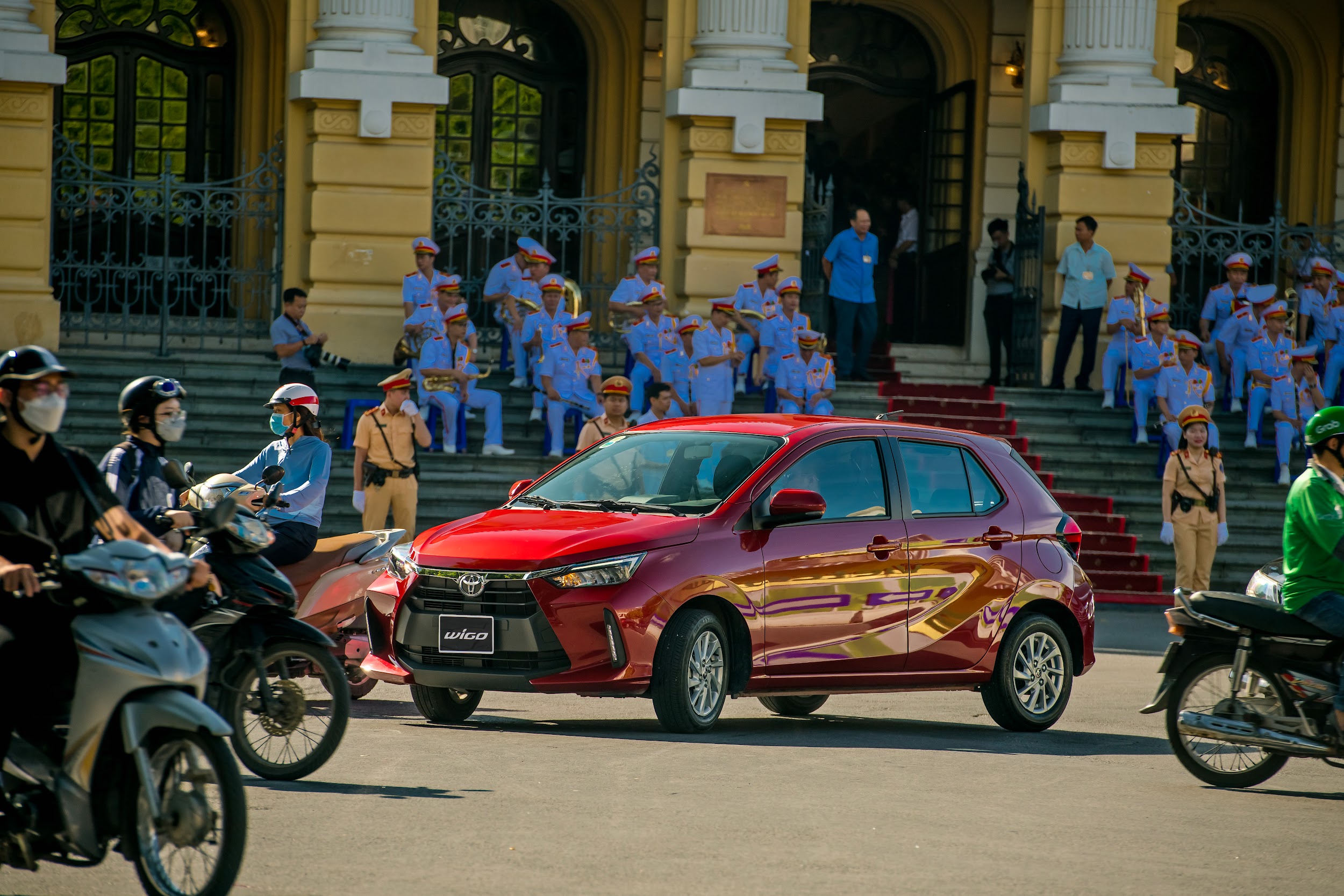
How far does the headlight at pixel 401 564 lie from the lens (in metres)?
9.67

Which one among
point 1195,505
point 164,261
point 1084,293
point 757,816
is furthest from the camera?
point 1084,293

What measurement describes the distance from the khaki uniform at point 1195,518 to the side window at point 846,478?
24.5 feet

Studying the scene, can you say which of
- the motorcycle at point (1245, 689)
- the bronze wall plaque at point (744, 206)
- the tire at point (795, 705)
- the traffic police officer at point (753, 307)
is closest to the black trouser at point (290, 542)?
the tire at point (795, 705)

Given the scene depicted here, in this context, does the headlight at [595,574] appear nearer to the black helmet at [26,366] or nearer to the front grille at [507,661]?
the front grille at [507,661]

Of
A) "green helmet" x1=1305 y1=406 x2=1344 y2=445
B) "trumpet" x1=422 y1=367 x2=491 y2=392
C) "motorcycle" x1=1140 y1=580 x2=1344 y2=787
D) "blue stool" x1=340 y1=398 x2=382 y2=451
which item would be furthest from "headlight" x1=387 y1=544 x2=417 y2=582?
"trumpet" x1=422 y1=367 x2=491 y2=392

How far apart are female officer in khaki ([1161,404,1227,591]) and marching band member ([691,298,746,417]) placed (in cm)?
430

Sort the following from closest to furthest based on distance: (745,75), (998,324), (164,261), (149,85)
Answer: (164,261), (745,75), (998,324), (149,85)

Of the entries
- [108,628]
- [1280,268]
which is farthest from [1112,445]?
[108,628]

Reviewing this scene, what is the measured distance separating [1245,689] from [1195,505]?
8.66 m

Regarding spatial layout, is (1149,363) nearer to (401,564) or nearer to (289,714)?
(401,564)

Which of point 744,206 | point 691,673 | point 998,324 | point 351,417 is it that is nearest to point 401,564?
point 691,673

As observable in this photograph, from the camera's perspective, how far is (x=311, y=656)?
317 inches

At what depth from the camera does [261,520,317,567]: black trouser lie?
33.2ft

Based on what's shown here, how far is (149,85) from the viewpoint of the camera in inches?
938
